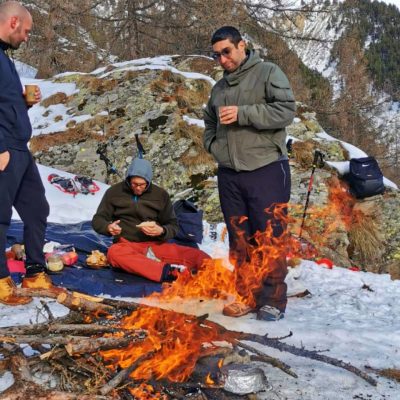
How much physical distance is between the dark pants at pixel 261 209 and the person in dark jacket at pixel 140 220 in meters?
1.15

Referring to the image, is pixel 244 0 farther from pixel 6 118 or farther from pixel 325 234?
pixel 6 118

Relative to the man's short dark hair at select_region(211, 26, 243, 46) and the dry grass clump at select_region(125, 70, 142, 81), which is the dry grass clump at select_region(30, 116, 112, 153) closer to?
the dry grass clump at select_region(125, 70, 142, 81)

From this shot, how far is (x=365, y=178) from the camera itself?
880 centimetres

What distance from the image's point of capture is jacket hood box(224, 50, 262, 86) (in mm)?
3578

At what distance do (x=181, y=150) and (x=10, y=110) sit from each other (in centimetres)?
582

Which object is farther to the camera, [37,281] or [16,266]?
[16,266]

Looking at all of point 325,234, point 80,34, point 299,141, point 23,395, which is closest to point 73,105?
point 299,141

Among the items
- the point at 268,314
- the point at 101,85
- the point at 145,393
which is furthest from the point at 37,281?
the point at 101,85

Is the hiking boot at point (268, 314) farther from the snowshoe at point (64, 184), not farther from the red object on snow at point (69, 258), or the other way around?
the snowshoe at point (64, 184)

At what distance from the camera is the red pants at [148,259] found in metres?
4.52

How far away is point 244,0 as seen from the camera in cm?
1536

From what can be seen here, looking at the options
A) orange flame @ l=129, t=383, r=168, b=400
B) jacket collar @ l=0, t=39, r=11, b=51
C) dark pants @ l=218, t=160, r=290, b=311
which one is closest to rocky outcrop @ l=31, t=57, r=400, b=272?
dark pants @ l=218, t=160, r=290, b=311

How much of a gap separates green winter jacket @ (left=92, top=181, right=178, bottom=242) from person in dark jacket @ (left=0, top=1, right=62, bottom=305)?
1042 millimetres

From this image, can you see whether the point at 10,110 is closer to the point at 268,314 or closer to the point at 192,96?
the point at 268,314
